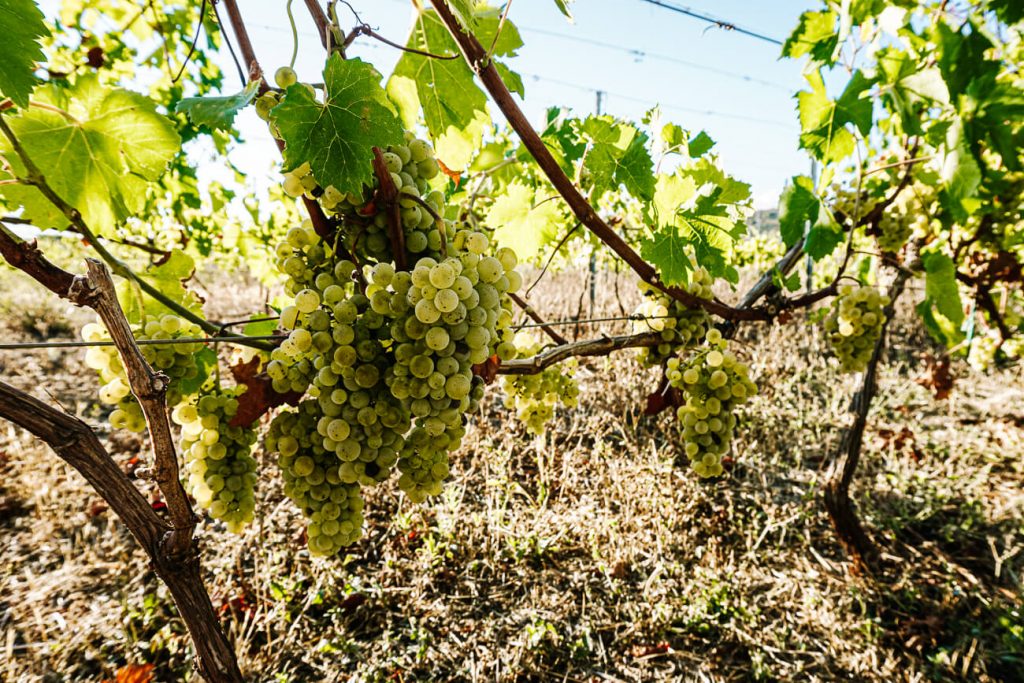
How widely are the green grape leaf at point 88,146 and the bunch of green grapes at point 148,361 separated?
0.76ft

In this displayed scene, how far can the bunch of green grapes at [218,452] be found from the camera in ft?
3.85

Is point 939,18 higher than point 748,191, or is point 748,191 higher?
point 939,18

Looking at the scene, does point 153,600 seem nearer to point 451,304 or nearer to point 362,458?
point 362,458

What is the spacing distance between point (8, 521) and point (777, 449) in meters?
5.19

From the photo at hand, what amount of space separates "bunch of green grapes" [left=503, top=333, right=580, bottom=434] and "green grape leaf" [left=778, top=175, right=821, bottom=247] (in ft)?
2.92

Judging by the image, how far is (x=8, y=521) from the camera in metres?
3.03

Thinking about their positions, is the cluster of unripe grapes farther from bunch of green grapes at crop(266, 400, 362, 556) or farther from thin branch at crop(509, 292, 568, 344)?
thin branch at crop(509, 292, 568, 344)

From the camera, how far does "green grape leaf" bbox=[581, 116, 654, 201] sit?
1.32 m

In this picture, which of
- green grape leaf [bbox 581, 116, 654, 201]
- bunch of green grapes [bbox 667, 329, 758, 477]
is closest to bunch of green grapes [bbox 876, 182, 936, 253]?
bunch of green grapes [bbox 667, 329, 758, 477]

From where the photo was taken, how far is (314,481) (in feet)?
3.39

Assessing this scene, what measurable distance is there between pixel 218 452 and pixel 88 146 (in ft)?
2.24

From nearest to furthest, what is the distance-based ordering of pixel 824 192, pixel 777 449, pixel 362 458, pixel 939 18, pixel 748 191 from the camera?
pixel 362 458, pixel 748 191, pixel 939 18, pixel 824 192, pixel 777 449

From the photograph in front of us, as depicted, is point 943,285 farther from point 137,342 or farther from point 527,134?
point 137,342

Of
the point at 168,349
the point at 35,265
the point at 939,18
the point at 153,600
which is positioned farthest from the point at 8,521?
the point at 939,18
